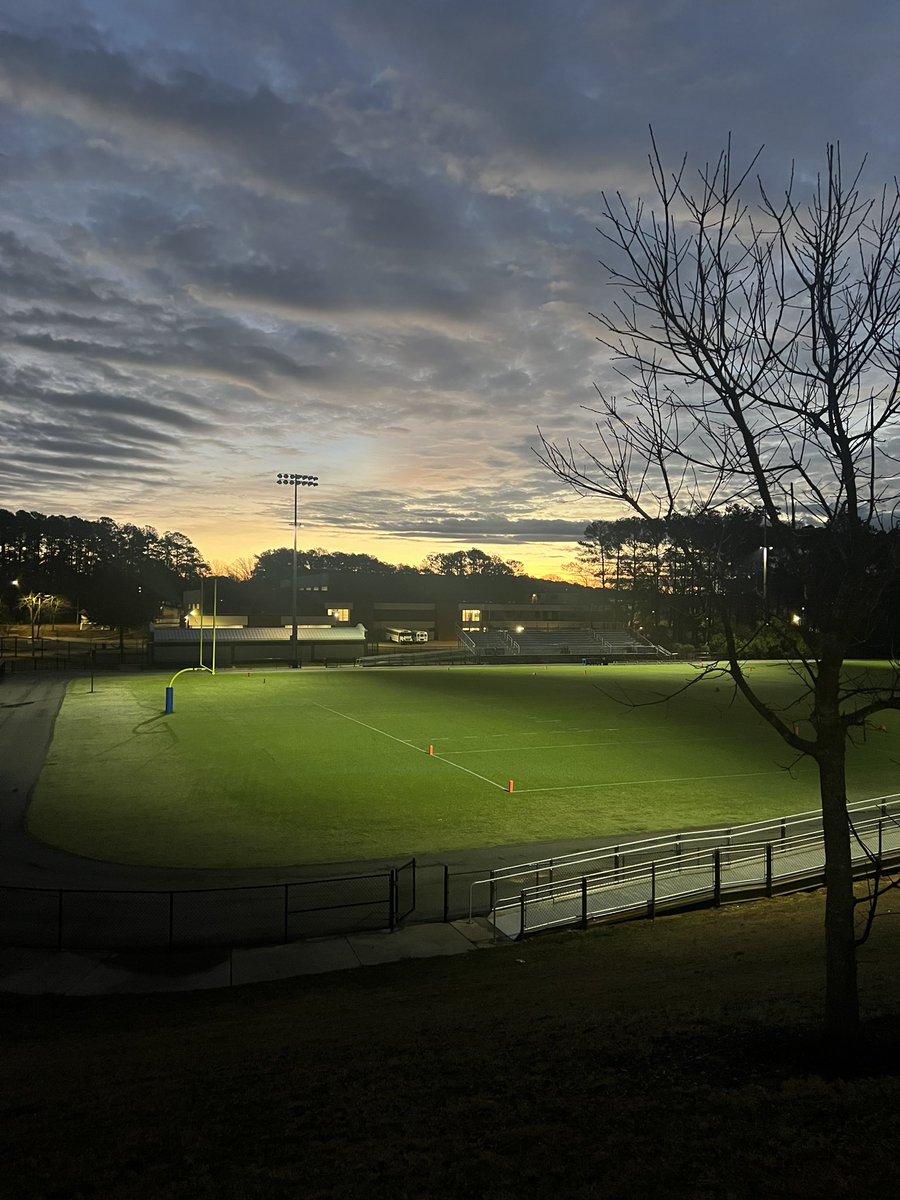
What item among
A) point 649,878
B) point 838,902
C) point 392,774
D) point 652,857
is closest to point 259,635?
point 392,774

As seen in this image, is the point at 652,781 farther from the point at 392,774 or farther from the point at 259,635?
the point at 259,635

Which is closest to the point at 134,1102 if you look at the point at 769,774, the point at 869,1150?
the point at 869,1150

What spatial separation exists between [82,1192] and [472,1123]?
9.41 feet

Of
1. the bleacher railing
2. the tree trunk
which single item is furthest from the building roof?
the tree trunk

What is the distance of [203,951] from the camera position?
49.3 ft

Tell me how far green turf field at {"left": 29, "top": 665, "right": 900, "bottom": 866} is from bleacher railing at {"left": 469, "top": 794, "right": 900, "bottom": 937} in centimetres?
327

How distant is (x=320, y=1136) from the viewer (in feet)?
21.4

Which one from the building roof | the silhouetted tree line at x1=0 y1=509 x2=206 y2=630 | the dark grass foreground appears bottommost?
the dark grass foreground

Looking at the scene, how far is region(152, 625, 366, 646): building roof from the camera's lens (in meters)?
84.7

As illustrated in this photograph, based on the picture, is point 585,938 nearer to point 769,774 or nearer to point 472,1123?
point 472,1123

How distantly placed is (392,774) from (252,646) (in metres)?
60.1

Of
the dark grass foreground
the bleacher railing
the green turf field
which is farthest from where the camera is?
the green turf field

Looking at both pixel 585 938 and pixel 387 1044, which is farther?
pixel 585 938

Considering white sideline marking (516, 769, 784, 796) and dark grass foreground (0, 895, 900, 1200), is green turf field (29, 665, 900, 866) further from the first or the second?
dark grass foreground (0, 895, 900, 1200)
